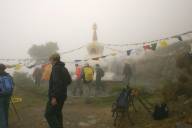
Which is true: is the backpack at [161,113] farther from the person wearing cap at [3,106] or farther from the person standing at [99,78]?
the person standing at [99,78]

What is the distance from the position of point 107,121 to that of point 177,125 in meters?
3.19

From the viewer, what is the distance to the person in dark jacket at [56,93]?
6969 millimetres

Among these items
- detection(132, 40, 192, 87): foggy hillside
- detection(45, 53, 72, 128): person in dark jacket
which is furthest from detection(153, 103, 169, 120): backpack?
detection(132, 40, 192, 87): foggy hillside

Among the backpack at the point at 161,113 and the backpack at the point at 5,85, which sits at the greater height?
the backpack at the point at 5,85

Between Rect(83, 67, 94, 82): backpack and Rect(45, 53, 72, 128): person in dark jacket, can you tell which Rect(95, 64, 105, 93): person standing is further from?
Rect(45, 53, 72, 128): person in dark jacket

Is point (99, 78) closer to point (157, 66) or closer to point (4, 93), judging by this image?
point (4, 93)

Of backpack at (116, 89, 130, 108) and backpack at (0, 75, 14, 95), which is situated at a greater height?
backpack at (0, 75, 14, 95)

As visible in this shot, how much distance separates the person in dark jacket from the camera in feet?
22.9

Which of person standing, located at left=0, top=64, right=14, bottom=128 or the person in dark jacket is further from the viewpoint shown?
person standing, located at left=0, top=64, right=14, bottom=128

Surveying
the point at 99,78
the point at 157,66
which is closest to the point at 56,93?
the point at 99,78

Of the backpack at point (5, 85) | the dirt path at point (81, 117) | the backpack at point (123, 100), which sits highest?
the backpack at point (5, 85)

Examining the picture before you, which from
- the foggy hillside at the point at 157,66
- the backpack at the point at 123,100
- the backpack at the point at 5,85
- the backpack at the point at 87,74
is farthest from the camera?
the foggy hillside at the point at 157,66

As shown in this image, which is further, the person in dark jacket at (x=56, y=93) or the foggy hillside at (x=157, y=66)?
the foggy hillside at (x=157, y=66)

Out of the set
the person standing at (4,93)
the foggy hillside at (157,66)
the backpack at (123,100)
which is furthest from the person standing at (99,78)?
the person standing at (4,93)
